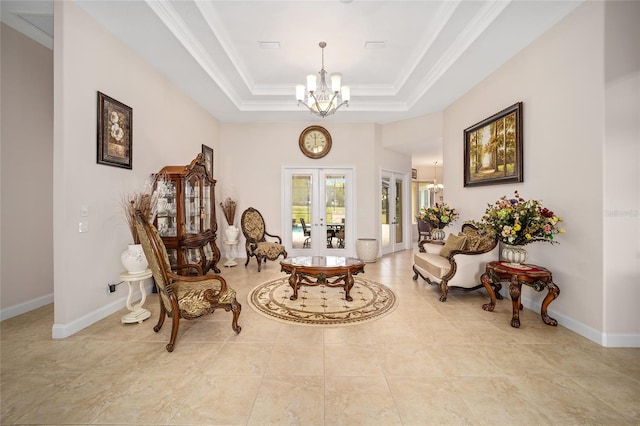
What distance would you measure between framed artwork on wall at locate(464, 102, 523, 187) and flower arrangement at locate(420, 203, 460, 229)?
→ 0.60 m

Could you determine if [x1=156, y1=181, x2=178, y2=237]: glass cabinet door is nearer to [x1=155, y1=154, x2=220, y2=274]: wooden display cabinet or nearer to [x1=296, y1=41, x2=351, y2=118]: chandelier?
[x1=155, y1=154, x2=220, y2=274]: wooden display cabinet

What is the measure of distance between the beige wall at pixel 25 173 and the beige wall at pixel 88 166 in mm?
1025

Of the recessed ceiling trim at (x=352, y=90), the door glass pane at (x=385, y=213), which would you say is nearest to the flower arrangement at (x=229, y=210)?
the recessed ceiling trim at (x=352, y=90)

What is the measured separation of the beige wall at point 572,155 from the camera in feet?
8.29

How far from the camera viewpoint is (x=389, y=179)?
23.2 feet

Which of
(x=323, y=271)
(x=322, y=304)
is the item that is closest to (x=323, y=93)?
(x=323, y=271)

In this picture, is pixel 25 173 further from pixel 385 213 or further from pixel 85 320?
pixel 385 213

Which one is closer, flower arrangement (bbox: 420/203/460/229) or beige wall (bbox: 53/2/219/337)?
beige wall (bbox: 53/2/219/337)

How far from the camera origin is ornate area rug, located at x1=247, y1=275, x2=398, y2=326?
3.05 metres

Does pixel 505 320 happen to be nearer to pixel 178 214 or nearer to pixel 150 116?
pixel 178 214

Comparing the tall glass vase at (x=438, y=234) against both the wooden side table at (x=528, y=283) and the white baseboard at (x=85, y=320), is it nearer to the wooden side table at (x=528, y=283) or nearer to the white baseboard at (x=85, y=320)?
the wooden side table at (x=528, y=283)

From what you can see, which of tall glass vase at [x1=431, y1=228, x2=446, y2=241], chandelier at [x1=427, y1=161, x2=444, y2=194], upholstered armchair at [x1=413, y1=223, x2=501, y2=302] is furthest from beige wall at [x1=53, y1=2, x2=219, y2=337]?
chandelier at [x1=427, y1=161, x2=444, y2=194]

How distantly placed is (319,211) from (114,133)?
13.9 feet

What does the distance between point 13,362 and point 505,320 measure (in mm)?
4777
